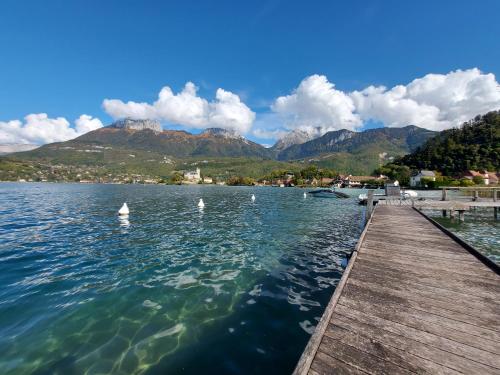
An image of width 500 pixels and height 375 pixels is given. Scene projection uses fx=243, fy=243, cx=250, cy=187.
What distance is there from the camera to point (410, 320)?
5.05m

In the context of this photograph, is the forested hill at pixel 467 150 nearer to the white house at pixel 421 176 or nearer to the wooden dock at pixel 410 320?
the white house at pixel 421 176

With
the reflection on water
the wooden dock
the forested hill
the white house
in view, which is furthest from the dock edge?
the forested hill

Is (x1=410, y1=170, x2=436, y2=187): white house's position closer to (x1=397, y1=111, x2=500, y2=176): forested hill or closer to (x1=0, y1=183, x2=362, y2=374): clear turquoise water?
(x1=397, y1=111, x2=500, y2=176): forested hill

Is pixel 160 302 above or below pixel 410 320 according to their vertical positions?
below

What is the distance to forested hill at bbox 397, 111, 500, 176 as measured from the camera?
391ft

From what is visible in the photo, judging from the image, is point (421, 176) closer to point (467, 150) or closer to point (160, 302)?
point (467, 150)

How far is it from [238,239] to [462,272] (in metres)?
13.0

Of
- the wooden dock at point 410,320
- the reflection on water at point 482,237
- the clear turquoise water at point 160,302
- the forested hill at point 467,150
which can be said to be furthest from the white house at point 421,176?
the wooden dock at point 410,320

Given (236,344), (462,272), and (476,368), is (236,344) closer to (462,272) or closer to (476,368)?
(476,368)

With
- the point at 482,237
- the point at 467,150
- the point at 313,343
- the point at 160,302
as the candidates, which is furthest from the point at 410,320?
the point at 467,150

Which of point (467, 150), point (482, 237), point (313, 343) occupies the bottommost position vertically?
point (482, 237)

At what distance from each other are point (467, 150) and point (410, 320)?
6462 inches

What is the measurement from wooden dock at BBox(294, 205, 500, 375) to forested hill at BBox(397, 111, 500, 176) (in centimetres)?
15067

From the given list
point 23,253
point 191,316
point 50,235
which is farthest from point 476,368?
point 50,235
